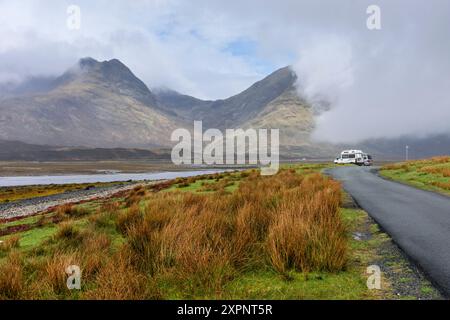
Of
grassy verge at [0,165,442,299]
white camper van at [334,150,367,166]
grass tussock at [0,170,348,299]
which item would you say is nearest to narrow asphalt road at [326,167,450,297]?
grassy verge at [0,165,442,299]

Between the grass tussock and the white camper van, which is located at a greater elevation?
the white camper van

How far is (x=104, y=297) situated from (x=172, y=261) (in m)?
1.94

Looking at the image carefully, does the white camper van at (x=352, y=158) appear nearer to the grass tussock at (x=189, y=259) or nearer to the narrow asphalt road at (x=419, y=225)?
the narrow asphalt road at (x=419, y=225)

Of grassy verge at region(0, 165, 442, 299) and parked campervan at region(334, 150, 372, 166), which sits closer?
grassy verge at region(0, 165, 442, 299)

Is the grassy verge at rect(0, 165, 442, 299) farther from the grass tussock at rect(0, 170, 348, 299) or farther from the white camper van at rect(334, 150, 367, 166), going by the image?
the white camper van at rect(334, 150, 367, 166)

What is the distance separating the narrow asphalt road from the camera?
7.25m

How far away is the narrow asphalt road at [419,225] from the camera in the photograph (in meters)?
7.25

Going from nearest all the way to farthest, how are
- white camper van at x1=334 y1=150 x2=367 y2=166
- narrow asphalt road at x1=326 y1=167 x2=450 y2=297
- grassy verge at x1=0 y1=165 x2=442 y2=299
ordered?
grassy verge at x1=0 y1=165 x2=442 y2=299, narrow asphalt road at x1=326 y1=167 x2=450 y2=297, white camper van at x1=334 y1=150 x2=367 y2=166

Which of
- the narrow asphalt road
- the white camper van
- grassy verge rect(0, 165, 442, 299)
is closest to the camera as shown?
grassy verge rect(0, 165, 442, 299)

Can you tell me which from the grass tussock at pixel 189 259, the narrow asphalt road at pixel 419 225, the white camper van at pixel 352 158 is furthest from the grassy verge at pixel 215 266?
the white camper van at pixel 352 158

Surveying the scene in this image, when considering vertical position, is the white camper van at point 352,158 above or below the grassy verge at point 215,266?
above

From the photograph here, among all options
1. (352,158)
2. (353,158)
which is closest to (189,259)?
(353,158)

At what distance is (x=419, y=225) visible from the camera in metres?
11.0

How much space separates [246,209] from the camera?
1024 centimetres
